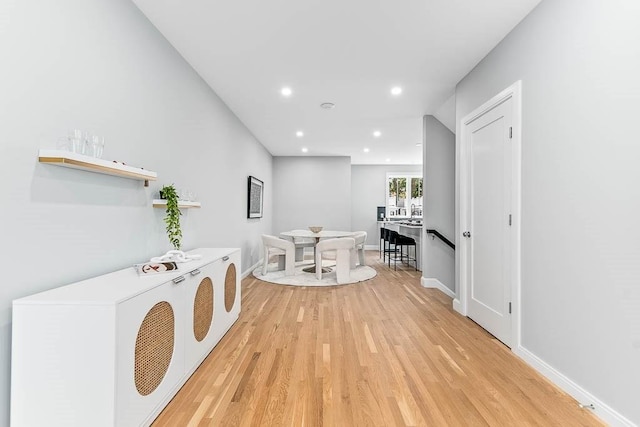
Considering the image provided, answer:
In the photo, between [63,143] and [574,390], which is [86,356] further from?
[574,390]

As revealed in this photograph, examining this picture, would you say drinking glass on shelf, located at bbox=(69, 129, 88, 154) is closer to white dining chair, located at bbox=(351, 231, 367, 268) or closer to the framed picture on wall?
the framed picture on wall

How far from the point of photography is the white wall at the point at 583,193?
160 centimetres

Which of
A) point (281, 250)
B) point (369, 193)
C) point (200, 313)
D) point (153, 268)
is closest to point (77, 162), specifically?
point (153, 268)

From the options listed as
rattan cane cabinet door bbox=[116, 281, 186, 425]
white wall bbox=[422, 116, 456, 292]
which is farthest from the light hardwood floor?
white wall bbox=[422, 116, 456, 292]

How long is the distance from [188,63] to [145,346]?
105 inches

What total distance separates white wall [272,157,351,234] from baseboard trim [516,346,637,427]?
596 centimetres

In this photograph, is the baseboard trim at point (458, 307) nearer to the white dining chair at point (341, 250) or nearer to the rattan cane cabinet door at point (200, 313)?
the white dining chair at point (341, 250)

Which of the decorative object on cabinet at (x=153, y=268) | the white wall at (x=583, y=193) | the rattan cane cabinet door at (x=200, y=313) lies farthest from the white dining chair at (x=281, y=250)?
the white wall at (x=583, y=193)

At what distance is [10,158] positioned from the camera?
1.36m

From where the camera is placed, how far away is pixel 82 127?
1757mm

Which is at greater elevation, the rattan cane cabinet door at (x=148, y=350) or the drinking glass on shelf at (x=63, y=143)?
the drinking glass on shelf at (x=63, y=143)

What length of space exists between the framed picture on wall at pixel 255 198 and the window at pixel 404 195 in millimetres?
4562

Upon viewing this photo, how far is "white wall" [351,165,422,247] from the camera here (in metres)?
9.63

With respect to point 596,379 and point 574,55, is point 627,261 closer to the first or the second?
point 596,379
